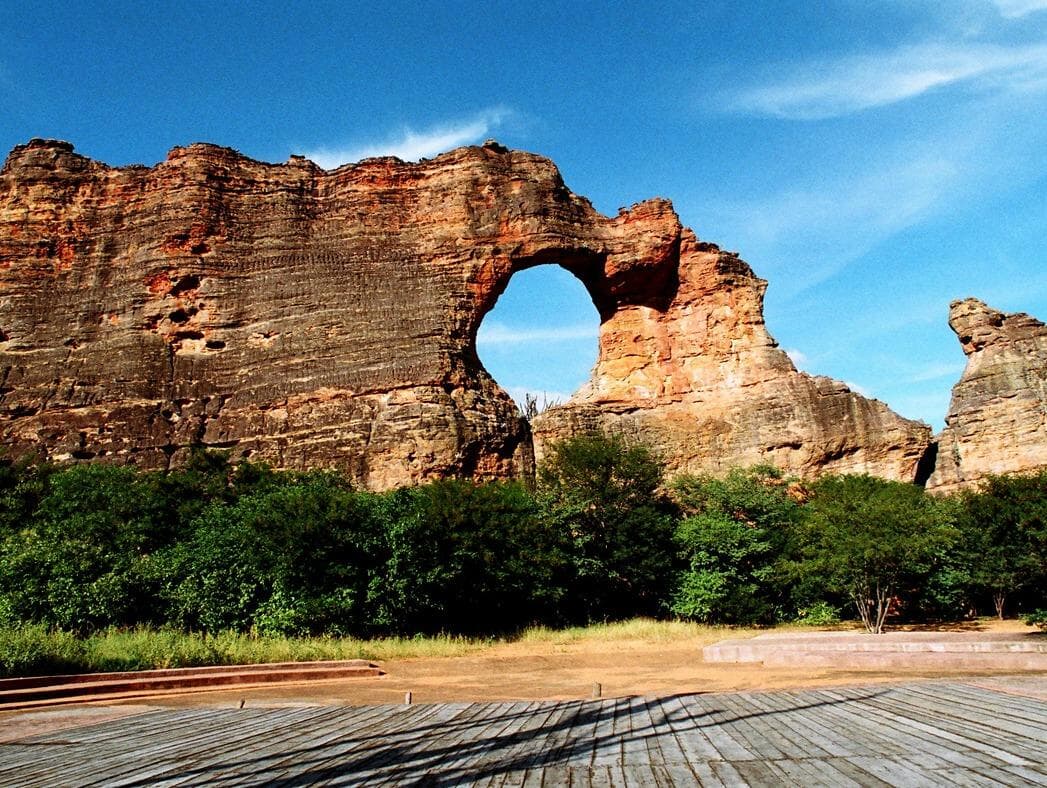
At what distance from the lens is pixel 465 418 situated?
3406 centimetres

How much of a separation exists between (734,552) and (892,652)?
1373 centimetres

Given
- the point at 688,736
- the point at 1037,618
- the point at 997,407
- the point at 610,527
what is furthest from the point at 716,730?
the point at 997,407

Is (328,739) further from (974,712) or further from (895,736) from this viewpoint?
(974,712)

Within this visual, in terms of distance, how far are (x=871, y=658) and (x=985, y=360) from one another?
2984 centimetres

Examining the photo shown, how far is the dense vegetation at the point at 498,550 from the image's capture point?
71.6ft

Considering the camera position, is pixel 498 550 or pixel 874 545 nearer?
pixel 874 545

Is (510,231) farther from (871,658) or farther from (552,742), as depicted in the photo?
(552,742)

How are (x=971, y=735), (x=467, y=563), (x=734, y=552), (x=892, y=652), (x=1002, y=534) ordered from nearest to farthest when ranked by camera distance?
(x=971, y=735), (x=892, y=652), (x=467, y=563), (x=1002, y=534), (x=734, y=552)

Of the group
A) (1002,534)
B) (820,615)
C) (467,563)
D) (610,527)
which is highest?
(610,527)

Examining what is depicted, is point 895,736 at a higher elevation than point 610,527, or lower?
lower

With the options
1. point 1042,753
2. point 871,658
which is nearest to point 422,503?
point 871,658

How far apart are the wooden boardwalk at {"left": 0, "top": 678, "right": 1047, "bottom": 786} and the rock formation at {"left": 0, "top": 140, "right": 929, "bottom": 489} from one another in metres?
25.4

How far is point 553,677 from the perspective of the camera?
636 inches

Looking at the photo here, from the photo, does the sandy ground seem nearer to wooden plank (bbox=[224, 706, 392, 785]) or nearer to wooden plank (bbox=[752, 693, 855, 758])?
wooden plank (bbox=[752, 693, 855, 758])
